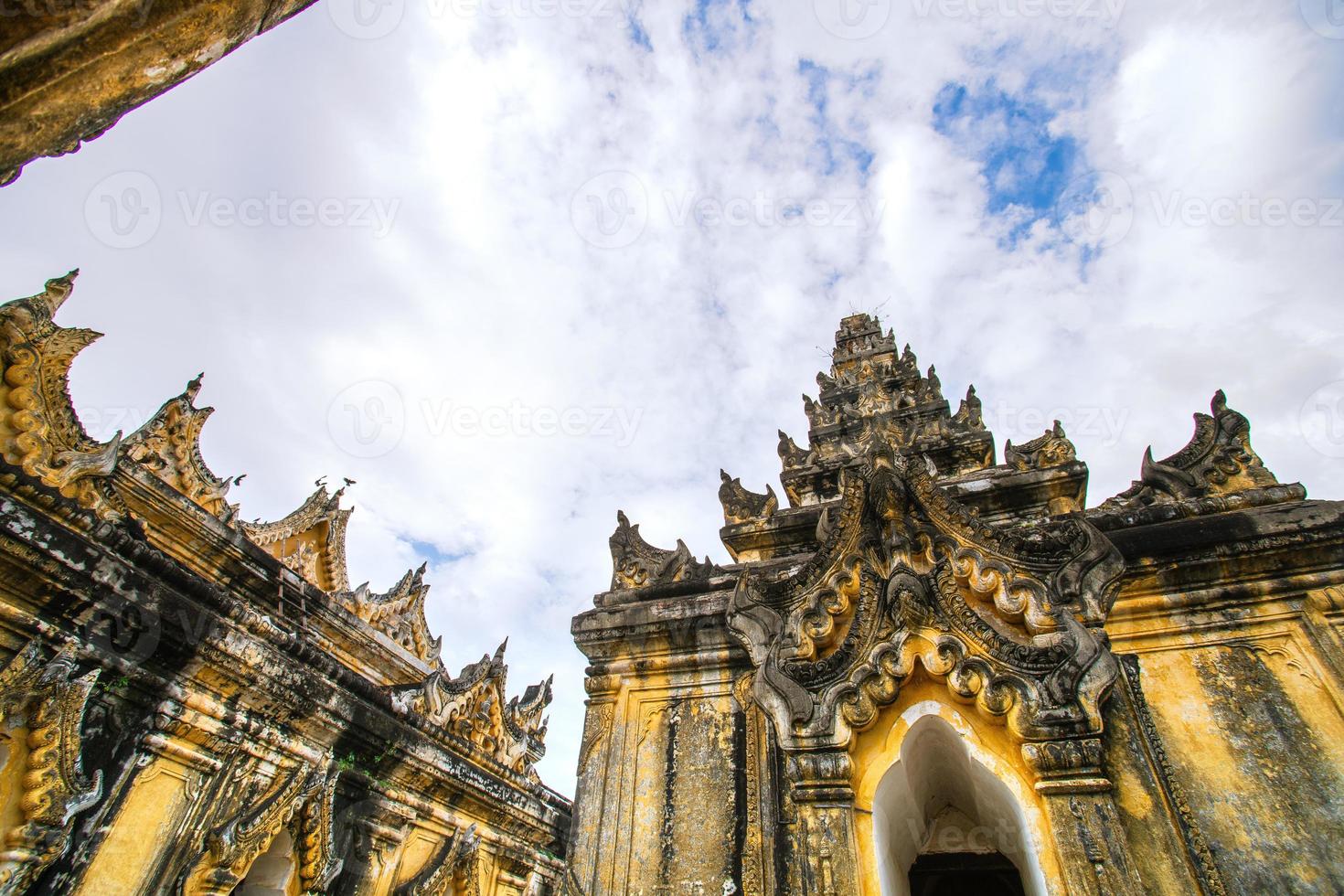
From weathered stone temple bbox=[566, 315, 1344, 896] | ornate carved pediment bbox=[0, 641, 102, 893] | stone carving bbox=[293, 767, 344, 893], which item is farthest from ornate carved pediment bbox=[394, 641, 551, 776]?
weathered stone temple bbox=[566, 315, 1344, 896]

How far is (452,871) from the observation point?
834cm

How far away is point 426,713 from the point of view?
8781 millimetres

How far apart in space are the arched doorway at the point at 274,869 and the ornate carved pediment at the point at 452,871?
1.57 metres

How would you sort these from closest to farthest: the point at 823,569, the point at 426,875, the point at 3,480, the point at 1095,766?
the point at 1095,766
the point at 823,569
the point at 3,480
the point at 426,875

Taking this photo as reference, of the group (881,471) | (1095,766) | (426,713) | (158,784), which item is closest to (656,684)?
(881,471)

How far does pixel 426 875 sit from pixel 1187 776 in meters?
7.84

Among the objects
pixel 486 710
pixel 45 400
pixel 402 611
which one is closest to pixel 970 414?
pixel 486 710

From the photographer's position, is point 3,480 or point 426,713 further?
point 426,713

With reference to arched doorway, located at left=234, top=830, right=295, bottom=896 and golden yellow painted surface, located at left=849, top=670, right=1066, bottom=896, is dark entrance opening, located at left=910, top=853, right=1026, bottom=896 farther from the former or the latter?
arched doorway, located at left=234, top=830, right=295, bottom=896

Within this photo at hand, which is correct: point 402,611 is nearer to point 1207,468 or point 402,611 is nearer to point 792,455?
point 792,455

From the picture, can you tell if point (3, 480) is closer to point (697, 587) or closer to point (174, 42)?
point (174, 42)

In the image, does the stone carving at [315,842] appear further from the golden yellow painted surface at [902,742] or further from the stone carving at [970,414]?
the stone carving at [970,414]

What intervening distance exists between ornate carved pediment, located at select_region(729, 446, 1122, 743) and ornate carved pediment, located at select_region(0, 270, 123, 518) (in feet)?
28.3

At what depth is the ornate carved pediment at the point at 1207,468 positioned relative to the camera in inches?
223
